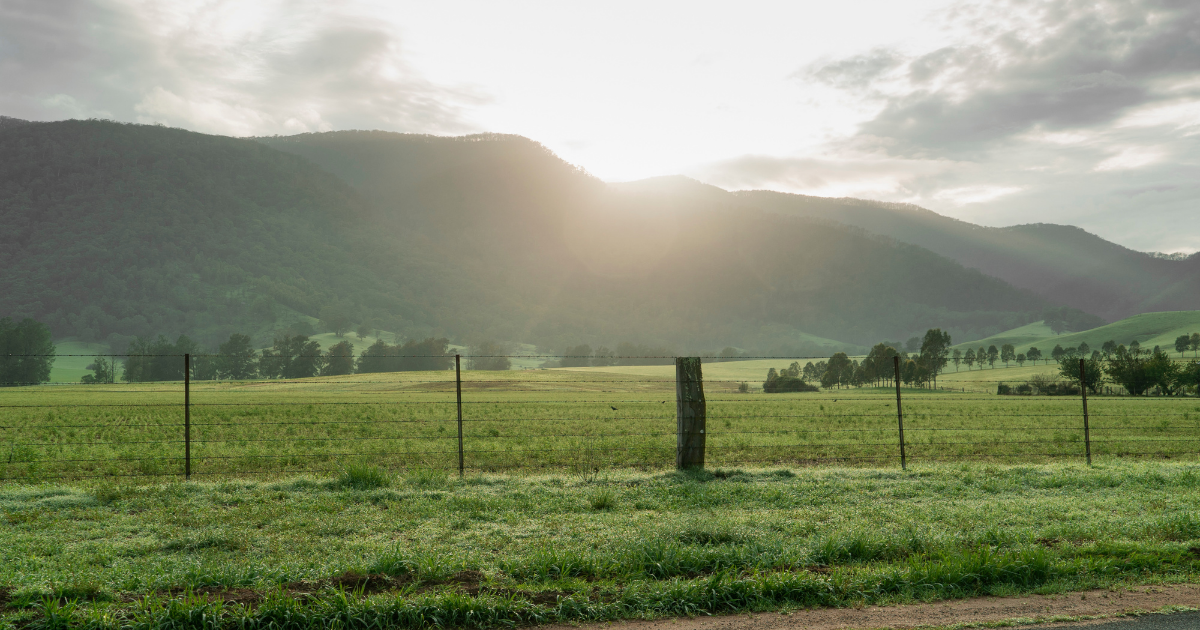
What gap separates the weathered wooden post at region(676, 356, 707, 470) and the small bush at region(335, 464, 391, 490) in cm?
494

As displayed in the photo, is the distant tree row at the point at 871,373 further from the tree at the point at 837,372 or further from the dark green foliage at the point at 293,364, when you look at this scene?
the dark green foliage at the point at 293,364

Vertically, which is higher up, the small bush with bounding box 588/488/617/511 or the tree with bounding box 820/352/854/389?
the small bush with bounding box 588/488/617/511

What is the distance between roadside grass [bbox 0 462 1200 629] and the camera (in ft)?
18.0

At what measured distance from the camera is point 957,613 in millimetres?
5660

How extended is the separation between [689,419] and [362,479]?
5492 millimetres

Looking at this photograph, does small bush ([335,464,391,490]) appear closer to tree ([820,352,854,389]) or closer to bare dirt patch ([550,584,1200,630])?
bare dirt patch ([550,584,1200,630])

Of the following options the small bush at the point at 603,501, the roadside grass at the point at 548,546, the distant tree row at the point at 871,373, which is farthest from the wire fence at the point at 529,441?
the distant tree row at the point at 871,373

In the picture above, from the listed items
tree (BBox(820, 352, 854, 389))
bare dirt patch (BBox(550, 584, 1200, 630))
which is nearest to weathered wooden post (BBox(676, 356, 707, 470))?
bare dirt patch (BBox(550, 584, 1200, 630))

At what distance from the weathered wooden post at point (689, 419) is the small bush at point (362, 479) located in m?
4.94

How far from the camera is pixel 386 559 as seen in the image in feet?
20.6

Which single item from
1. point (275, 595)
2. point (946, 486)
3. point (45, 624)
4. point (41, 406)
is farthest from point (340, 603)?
point (41, 406)

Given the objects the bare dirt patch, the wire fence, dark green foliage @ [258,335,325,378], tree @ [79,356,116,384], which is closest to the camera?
the bare dirt patch

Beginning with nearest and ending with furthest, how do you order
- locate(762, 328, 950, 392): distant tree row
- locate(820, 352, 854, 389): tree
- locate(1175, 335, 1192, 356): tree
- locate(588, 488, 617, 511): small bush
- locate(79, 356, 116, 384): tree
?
locate(588, 488, 617, 511): small bush, locate(762, 328, 950, 392): distant tree row, locate(820, 352, 854, 389): tree, locate(79, 356, 116, 384): tree, locate(1175, 335, 1192, 356): tree

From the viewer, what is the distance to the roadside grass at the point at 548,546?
549 centimetres
